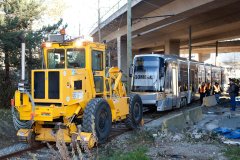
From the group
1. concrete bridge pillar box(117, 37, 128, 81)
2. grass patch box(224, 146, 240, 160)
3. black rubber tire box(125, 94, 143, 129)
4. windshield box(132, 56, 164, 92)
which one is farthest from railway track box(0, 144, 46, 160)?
concrete bridge pillar box(117, 37, 128, 81)

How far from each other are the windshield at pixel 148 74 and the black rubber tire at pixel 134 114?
5453 millimetres

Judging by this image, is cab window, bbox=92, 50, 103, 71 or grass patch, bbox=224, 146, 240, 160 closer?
grass patch, bbox=224, 146, 240, 160

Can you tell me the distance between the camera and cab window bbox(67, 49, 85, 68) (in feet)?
36.2

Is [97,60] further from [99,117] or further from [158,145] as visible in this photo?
[158,145]

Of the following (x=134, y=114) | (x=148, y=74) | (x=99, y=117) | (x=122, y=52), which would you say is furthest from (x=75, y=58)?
(x=122, y=52)

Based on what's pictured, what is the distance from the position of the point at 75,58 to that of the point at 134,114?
3606mm

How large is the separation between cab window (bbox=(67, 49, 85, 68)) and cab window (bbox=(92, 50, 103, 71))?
329 millimetres

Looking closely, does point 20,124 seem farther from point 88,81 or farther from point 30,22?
point 30,22

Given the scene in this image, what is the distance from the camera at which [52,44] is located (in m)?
11.3

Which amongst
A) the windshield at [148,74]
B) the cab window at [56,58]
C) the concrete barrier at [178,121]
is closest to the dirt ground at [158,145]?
the concrete barrier at [178,121]

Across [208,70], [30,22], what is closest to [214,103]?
[208,70]

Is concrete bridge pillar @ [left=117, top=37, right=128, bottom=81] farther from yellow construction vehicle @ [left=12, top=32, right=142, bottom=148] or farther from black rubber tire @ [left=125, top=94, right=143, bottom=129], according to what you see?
yellow construction vehicle @ [left=12, top=32, right=142, bottom=148]

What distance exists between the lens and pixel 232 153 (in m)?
8.97

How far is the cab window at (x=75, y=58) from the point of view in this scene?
36.2ft
